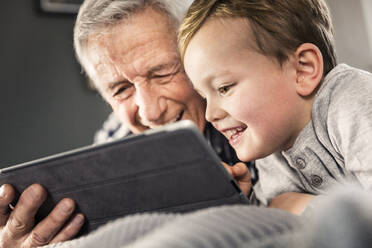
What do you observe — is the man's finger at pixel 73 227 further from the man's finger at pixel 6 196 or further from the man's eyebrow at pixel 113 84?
the man's eyebrow at pixel 113 84

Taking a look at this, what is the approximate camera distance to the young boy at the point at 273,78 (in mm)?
970

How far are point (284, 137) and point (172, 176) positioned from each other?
0.42 m

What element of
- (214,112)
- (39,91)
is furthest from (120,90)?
(39,91)

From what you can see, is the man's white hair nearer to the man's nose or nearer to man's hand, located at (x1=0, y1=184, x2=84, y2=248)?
the man's nose

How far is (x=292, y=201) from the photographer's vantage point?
1005mm

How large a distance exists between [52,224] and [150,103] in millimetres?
528

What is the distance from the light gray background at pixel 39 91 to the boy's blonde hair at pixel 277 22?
7.43 ft

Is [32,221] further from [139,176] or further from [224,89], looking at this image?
[224,89]

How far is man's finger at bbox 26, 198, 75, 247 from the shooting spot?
0.88 meters

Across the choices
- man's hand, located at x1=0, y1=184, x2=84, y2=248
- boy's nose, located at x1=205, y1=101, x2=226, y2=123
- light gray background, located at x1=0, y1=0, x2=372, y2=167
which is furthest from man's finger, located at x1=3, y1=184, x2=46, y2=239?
light gray background, located at x1=0, y1=0, x2=372, y2=167

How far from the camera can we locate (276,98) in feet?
3.22

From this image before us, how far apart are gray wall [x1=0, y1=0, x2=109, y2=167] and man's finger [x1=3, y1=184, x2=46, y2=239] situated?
2.04m

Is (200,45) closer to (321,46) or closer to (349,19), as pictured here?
(321,46)

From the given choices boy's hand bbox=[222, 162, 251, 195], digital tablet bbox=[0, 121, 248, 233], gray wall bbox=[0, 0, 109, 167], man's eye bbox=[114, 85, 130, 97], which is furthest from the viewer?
gray wall bbox=[0, 0, 109, 167]
